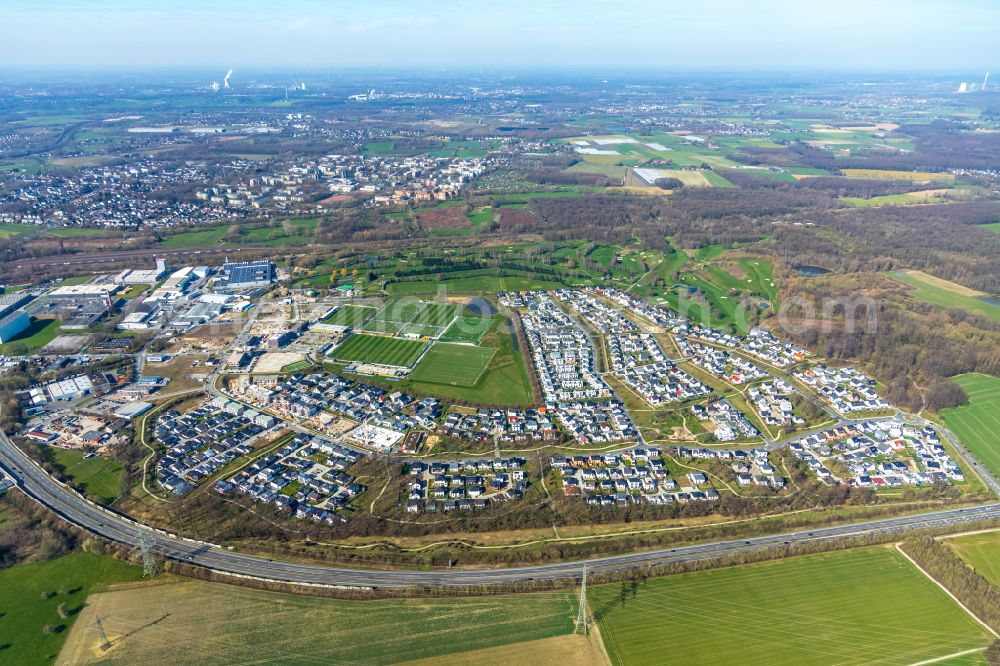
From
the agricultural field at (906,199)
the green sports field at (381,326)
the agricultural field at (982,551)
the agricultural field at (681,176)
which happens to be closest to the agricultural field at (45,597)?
the green sports field at (381,326)

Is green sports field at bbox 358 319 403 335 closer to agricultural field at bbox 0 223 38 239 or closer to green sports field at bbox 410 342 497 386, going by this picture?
green sports field at bbox 410 342 497 386

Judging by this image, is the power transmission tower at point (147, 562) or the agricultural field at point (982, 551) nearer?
the power transmission tower at point (147, 562)

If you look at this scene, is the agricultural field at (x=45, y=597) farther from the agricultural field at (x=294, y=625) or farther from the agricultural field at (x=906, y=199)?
the agricultural field at (x=906, y=199)

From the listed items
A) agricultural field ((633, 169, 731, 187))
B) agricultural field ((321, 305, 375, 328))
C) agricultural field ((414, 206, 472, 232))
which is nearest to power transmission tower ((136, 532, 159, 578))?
agricultural field ((321, 305, 375, 328))

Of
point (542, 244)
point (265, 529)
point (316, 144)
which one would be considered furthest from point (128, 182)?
point (265, 529)

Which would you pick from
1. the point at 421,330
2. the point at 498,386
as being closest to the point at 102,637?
the point at 498,386

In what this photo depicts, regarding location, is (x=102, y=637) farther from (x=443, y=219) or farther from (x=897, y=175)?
(x=897, y=175)

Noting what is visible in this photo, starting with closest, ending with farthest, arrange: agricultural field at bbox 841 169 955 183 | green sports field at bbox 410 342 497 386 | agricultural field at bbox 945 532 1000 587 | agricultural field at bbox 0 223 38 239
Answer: agricultural field at bbox 945 532 1000 587 < green sports field at bbox 410 342 497 386 < agricultural field at bbox 0 223 38 239 < agricultural field at bbox 841 169 955 183
